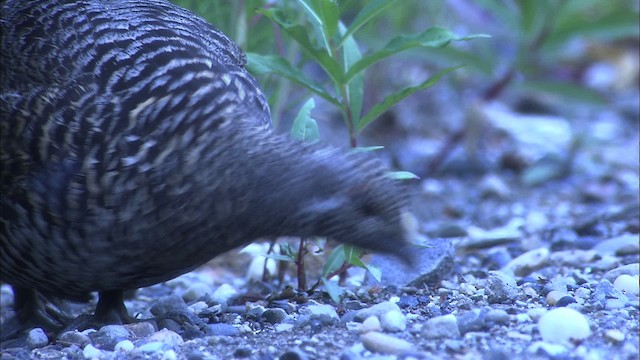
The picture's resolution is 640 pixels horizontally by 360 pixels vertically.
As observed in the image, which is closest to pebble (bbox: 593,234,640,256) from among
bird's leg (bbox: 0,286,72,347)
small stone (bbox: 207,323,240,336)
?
small stone (bbox: 207,323,240,336)

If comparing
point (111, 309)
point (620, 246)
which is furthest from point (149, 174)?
point (620, 246)

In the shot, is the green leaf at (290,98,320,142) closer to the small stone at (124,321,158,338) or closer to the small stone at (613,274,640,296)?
the small stone at (124,321,158,338)

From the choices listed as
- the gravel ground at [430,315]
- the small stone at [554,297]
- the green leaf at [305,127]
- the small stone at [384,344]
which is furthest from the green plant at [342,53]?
the small stone at [384,344]

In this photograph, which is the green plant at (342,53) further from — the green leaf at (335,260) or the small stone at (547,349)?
the small stone at (547,349)

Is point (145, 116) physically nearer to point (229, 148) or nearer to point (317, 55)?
point (229, 148)

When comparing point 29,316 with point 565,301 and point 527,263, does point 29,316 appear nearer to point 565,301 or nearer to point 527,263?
point 527,263

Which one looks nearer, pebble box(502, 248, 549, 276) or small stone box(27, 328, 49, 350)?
small stone box(27, 328, 49, 350)
